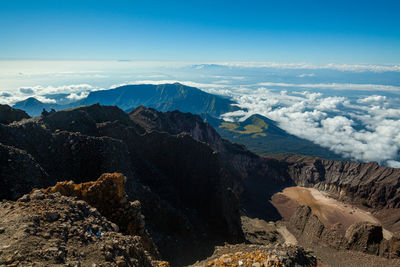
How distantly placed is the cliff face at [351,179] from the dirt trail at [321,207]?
18.6 feet

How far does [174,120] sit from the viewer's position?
362 feet

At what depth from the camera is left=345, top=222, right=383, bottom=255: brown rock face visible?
41938mm

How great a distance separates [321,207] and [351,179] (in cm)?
2751

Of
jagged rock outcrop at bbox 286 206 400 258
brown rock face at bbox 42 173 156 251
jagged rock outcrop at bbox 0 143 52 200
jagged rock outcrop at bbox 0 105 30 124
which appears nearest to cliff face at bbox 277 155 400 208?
jagged rock outcrop at bbox 286 206 400 258

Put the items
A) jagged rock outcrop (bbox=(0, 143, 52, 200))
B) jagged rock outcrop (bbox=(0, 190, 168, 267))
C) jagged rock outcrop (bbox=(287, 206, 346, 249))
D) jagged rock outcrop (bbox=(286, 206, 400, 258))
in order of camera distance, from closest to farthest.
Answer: jagged rock outcrop (bbox=(0, 190, 168, 267)) < jagged rock outcrop (bbox=(0, 143, 52, 200)) < jagged rock outcrop (bbox=(286, 206, 400, 258)) < jagged rock outcrop (bbox=(287, 206, 346, 249))

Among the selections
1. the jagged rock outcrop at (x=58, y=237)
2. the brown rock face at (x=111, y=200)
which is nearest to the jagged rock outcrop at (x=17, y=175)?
the brown rock face at (x=111, y=200)

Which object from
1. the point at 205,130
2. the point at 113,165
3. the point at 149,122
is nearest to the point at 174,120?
the point at 205,130

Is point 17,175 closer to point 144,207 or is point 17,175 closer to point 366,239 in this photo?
point 144,207

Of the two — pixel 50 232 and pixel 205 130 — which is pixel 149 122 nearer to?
pixel 205 130

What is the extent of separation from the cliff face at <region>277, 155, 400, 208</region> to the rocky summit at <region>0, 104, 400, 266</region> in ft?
2.23

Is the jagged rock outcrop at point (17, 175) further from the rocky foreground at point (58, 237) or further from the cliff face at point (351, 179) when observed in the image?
the cliff face at point (351, 179)

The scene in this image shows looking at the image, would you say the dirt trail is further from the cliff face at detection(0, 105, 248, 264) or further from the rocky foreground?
the rocky foreground

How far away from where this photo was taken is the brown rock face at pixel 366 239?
1651 inches

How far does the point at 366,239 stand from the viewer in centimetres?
4262
